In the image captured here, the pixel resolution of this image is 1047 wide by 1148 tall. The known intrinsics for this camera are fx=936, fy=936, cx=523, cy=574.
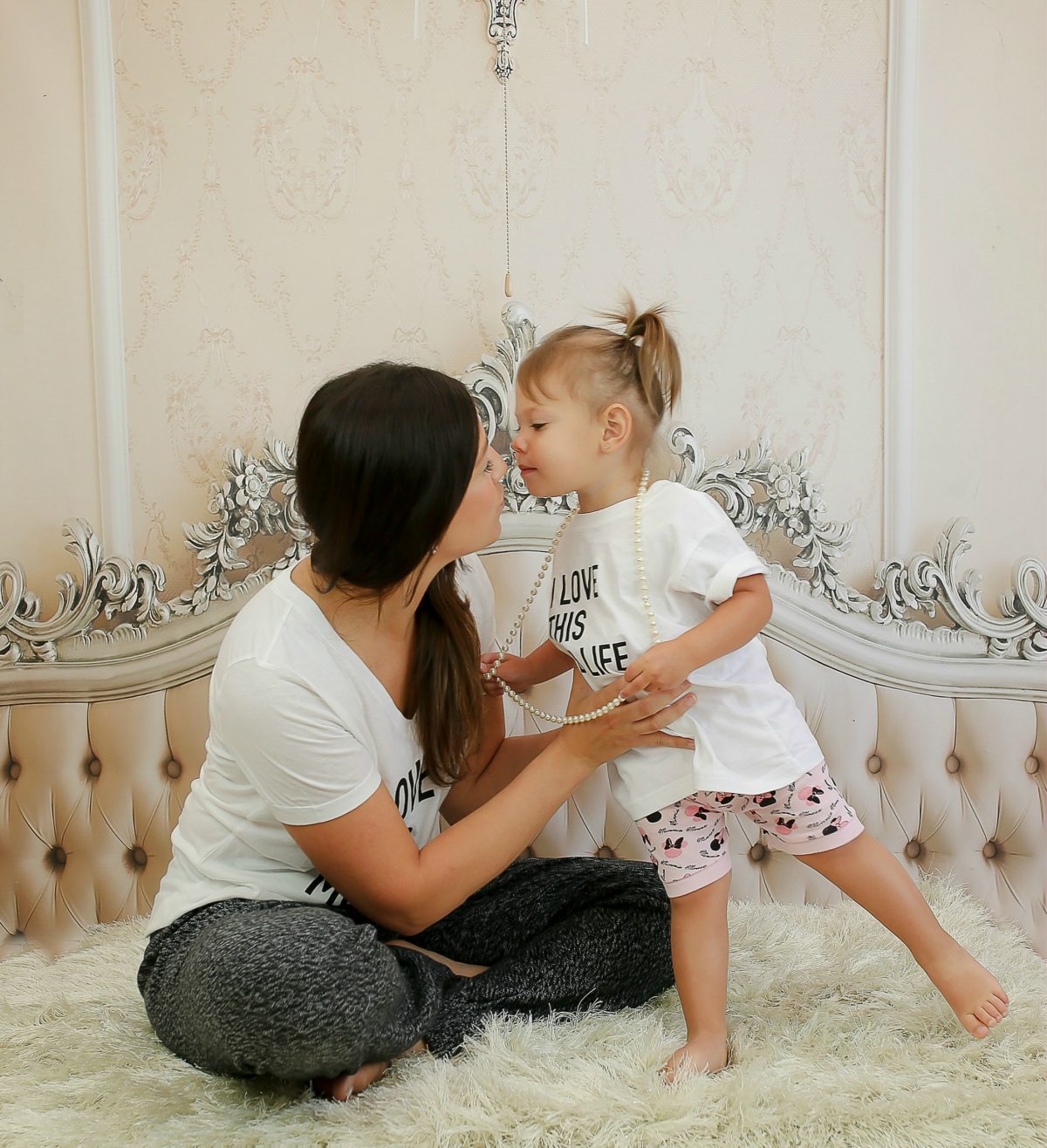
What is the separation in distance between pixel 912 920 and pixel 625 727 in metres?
0.47

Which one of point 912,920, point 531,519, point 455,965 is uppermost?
point 531,519

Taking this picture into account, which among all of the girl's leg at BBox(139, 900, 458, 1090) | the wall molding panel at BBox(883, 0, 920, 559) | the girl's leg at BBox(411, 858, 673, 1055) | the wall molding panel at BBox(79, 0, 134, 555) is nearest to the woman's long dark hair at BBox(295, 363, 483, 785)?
the girl's leg at BBox(139, 900, 458, 1090)

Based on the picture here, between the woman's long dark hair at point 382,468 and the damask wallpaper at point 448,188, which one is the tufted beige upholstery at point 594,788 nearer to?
the damask wallpaper at point 448,188

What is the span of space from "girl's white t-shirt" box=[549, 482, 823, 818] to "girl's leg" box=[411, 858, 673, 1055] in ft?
0.61

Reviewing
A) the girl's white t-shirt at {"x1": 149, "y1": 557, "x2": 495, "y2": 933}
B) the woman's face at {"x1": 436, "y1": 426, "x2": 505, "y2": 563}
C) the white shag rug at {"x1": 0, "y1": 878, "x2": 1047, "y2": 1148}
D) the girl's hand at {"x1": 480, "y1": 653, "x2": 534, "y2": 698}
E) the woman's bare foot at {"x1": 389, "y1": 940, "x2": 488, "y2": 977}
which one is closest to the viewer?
the white shag rug at {"x1": 0, "y1": 878, "x2": 1047, "y2": 1148}

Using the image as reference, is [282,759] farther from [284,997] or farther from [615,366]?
[615,366]

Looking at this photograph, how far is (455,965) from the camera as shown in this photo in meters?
1.38

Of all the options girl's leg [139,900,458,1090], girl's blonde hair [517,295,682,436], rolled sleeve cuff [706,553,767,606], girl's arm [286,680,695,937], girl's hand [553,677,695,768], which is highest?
girl's blonde hair [517,295,682,436]

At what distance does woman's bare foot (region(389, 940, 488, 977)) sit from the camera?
1.34m

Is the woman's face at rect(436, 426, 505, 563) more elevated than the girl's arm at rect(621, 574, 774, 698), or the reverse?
the woman's face at rect(436, 426, 505, 563)

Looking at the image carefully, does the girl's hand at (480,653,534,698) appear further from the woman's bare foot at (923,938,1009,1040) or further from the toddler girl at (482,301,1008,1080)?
the woman's bare foot at (923,938,1009,1040)

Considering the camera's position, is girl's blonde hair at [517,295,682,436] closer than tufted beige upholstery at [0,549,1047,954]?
Yes

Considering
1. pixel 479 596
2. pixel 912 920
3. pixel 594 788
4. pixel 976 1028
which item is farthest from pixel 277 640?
pixel 976 1028

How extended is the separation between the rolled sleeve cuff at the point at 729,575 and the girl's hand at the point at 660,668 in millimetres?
91
